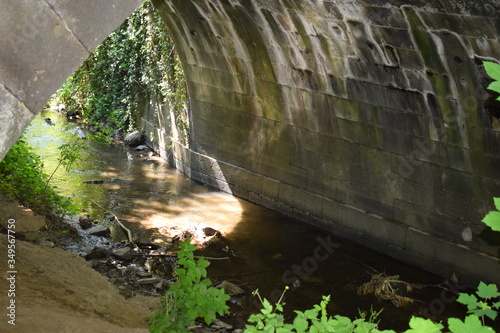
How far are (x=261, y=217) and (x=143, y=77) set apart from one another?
5.69m

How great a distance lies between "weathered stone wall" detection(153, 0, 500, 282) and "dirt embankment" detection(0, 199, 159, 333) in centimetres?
389

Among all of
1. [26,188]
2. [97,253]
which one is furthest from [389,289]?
[26,188]

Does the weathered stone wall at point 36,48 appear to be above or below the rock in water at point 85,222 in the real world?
above

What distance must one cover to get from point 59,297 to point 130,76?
10.8 metres

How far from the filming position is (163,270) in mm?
7855

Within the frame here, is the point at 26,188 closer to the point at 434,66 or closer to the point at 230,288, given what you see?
the point at 230,288

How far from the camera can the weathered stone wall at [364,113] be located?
21.9ft

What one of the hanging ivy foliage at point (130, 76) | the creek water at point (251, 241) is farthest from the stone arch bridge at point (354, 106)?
the hanging ivy foliage at point (130, 76)

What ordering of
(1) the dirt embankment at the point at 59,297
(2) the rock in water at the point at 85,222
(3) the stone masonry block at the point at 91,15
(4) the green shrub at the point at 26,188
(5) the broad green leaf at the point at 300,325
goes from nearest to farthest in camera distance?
(5) the broad green leaf at the point at 300,325
(3) the stone masonry block at the point at 91,15
(1) the dirt embankment at the point at 59,297
(4) the green shrub at the point at 26,188
(2) the rock in water at the point at 85,222

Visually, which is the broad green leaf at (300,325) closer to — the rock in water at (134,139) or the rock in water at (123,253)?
the rock in water at (123,253)

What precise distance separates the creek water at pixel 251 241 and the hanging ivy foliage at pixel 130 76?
1.32 m

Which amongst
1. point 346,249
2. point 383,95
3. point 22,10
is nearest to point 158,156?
point 346,249

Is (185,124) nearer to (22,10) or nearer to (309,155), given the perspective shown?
(309,155)

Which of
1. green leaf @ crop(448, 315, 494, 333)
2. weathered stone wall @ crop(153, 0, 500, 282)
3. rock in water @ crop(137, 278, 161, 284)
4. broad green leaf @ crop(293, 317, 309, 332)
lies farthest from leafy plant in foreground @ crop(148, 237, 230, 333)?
weathered stone wall @ crop(153, 0, 500, 282)
